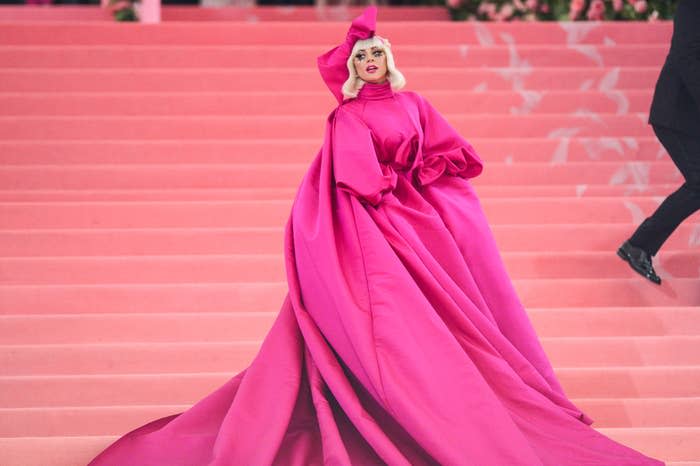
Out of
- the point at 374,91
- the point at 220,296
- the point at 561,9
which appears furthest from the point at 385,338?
the point at 561,9

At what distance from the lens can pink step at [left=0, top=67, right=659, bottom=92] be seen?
575 centimetres

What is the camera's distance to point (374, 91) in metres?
3.29

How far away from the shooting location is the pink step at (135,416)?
3.47m

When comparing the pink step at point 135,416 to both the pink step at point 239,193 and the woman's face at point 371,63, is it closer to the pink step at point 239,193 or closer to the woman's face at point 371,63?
the woman's face at point 371,63

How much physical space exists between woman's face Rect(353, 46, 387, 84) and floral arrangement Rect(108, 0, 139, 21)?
4.20 meters

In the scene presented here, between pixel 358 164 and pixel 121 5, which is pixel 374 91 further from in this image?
pixel 121 5

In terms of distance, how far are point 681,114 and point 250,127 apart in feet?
7.72

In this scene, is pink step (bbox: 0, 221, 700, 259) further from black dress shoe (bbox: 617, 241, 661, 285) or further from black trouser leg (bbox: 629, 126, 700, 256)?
black trouser leg (bbox: 629, 126, 700, 256)

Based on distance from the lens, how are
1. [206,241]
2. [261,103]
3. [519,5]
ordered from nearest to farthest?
[206,241] < [261,103] < [519,5]

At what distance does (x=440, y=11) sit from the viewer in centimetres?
820

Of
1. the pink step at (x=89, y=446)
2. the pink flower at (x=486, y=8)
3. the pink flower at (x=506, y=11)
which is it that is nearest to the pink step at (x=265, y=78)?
the pink flower at (x=506, y=11)

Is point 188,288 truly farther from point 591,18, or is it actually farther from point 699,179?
point 591,18

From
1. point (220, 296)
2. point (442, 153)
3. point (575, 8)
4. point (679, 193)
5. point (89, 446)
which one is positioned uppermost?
point (575, 8)

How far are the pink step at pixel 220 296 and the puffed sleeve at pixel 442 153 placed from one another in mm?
1123
